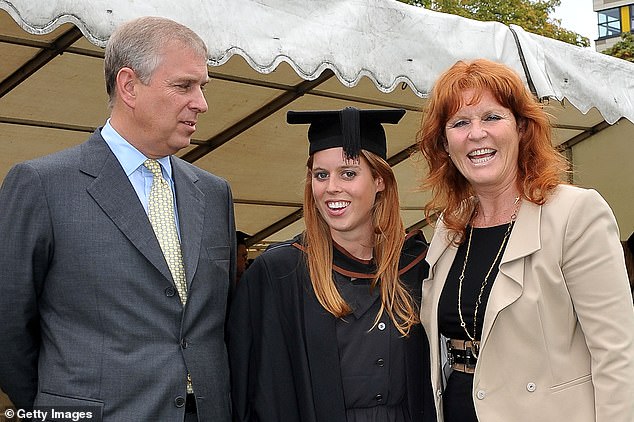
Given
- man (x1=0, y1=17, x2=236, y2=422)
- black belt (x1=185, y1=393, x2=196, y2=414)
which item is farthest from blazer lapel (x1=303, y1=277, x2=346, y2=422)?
black belt (x1=185, y1=393, x2=196, y2=414)

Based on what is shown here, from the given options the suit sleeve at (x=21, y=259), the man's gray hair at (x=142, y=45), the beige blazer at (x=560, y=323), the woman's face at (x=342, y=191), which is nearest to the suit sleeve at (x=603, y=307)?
the beige blazer at (x=560, y=323)

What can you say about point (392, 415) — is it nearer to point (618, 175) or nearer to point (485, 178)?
point (485, 178)

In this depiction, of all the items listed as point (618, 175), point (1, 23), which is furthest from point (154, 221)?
point (618, 175)

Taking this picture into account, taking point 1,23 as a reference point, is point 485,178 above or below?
below

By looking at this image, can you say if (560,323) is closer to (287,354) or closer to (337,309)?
(337,309)

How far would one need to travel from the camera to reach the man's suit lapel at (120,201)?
2477 millimetres

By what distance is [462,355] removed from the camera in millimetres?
2719

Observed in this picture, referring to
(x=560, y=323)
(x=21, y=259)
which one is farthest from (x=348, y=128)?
(x=21, y=259)

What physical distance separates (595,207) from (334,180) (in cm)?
87

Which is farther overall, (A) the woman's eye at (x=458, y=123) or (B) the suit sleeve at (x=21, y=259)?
(A) the woman's eye at (x=458, y=123)

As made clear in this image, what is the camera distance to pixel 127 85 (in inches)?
100

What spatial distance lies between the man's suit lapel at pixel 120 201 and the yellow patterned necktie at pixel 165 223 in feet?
0.18

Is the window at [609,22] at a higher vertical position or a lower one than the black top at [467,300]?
higher

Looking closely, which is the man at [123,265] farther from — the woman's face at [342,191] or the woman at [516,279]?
the woman at [516,279]
